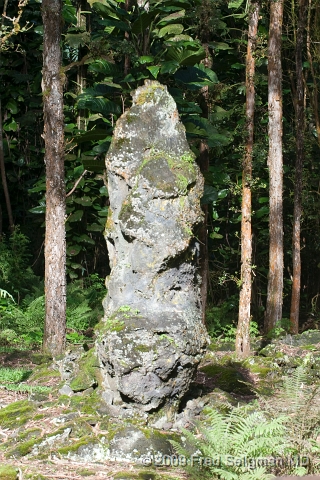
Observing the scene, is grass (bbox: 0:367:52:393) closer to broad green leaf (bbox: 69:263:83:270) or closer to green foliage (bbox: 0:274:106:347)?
green foliage (bbox: 0:274:106:347)

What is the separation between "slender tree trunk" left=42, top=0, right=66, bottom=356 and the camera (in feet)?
31.4

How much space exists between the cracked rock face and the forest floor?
1.95 feet

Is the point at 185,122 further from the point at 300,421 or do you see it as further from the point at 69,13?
the point at 300,421

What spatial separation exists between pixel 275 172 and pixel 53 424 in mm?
7267

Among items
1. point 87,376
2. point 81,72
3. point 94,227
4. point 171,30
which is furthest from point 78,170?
point 87,376

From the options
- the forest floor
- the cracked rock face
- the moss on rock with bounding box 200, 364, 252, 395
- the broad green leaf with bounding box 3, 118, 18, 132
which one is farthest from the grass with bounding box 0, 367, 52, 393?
the broad green leaf with bounding box 3, 118, 18, 132

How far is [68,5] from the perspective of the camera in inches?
585

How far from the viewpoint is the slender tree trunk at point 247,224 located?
10.0 m

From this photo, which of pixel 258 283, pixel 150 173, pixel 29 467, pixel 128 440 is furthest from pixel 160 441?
pixel 258 283

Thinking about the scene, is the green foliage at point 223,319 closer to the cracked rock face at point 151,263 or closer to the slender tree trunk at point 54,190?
the slender tree trunk at point 54,190

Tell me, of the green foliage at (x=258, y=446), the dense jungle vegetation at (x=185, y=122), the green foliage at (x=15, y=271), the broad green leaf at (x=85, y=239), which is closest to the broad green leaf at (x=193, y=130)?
the dense jungle vegetation at (x=185, y=122)

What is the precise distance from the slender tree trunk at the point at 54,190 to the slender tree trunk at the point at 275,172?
13.7ft

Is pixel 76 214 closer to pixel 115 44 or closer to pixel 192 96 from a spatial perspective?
pixel 192 96

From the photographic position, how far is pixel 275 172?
11820mm
